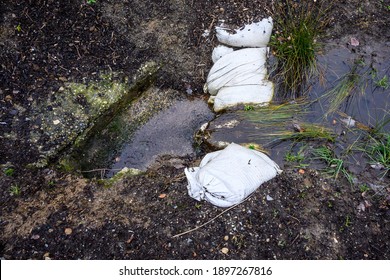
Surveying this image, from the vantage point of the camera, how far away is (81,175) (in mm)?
3100

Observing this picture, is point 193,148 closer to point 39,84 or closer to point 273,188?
point 273,188

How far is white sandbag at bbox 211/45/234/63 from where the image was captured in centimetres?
371

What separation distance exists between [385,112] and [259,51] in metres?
1.26

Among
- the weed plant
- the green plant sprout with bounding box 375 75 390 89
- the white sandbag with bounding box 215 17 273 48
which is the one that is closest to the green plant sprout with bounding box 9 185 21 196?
the weed plant

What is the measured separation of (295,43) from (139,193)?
6.62 feet

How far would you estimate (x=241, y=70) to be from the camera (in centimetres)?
348

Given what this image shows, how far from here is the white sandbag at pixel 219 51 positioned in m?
3.71

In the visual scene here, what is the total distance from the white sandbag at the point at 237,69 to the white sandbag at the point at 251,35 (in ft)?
0.40

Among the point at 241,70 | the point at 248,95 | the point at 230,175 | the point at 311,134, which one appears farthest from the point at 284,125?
the point at 230,175

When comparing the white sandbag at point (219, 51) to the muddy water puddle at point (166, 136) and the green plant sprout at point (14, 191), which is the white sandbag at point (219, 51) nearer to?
the muddy water puddle at point (166, 136)

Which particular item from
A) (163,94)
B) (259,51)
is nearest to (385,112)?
(259,51)

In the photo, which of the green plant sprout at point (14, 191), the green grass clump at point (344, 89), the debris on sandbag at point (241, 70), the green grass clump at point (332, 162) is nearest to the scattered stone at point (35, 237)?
the green plant sprout at point (14, 191)

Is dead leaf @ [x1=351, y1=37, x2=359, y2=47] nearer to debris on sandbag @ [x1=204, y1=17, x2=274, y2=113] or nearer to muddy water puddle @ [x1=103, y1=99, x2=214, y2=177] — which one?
debris on sandbag @ [x1=204, y1=17, x2=274, y2=113]

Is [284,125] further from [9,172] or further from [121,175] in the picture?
[9,172]
